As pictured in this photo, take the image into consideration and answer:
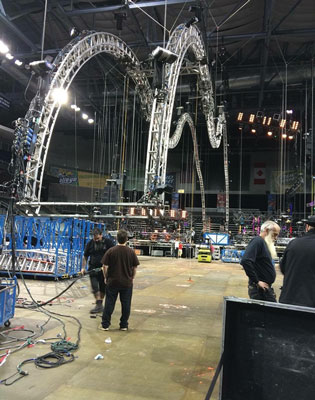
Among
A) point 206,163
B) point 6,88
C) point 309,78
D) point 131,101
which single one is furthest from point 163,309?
point 206,163

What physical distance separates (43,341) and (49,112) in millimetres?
10849

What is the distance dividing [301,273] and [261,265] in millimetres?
841

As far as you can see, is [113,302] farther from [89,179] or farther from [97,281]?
[89,179]

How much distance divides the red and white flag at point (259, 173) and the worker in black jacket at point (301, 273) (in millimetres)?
37774

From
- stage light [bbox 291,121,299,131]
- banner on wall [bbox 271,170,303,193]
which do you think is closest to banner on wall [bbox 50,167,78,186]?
banner on wall [bbox 271,170,303,193]

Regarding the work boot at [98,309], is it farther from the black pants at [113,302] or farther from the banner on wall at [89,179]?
the banner on wall at [89,179]

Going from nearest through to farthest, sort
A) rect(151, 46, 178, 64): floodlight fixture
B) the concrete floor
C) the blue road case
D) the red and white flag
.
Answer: the concrete floor < the blue road case < rect(151, 46, 178, 64): floodlight fixture < the red and white flag

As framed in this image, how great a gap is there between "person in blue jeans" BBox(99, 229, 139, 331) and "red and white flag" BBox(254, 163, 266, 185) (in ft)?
119

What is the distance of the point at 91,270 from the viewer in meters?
6.52

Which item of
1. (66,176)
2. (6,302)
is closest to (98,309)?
(6,302)

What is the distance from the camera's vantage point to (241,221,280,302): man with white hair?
3.85m

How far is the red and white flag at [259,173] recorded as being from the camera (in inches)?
1555

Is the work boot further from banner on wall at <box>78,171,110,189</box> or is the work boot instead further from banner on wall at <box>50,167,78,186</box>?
banner on wall at <box>50,167,78,186</box>

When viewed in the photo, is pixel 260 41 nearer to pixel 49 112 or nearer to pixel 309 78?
pixel 309 78
